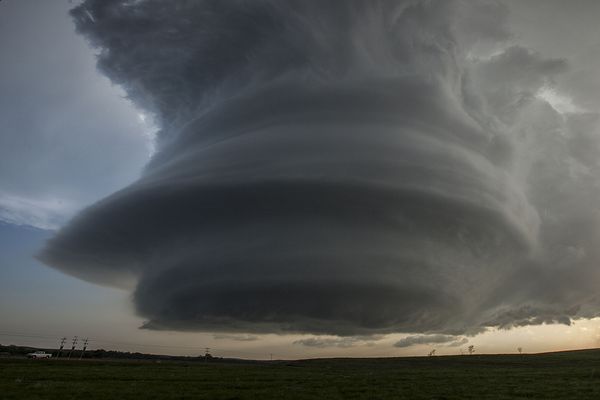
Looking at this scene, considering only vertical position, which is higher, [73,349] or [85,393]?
[73,349]

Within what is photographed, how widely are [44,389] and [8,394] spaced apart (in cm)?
589

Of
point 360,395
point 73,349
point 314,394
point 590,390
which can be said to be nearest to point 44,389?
point 314,394

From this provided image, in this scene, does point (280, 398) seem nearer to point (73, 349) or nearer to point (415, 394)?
point (415, 394)

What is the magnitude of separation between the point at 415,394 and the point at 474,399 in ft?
19.9

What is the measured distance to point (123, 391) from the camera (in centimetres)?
4459

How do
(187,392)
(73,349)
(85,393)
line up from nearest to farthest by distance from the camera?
(85,393) < (187,392) < (73,349)

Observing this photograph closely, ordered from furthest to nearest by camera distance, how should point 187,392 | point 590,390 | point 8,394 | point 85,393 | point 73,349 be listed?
1. point 73,349
2. point 590,390
3. point 187,392
4. point 85,393
5. point 8,394

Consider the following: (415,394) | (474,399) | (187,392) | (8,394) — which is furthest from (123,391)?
(474,399)

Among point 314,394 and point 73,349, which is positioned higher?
point 73,349

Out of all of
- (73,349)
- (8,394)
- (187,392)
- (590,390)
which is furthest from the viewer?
(73,349)

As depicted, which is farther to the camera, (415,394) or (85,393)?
(415,394)

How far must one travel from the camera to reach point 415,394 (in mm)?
45562

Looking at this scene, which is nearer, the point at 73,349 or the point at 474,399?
the point at 474,399

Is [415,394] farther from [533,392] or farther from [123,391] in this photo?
[123,391]
